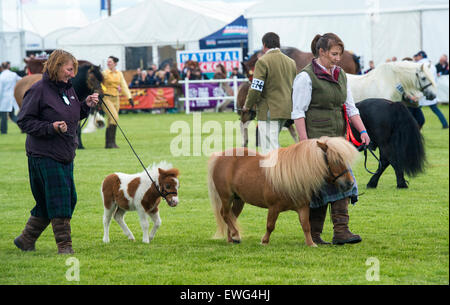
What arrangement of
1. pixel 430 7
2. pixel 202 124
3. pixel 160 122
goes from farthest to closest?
pixel 430 7 → pixel 160 122 → pixel 202 124

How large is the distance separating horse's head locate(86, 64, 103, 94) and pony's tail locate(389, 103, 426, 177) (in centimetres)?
697

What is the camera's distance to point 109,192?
23.9 ft

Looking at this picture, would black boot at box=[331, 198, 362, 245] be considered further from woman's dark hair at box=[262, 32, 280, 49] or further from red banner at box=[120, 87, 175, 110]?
red banner at box=[120, 87, 175, 110]

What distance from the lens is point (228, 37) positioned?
110 feet

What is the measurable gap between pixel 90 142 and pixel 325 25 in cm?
1162

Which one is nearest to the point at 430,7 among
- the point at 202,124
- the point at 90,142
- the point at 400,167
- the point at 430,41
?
the point at 430,41

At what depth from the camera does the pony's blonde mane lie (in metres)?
6.32

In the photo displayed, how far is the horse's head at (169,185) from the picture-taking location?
6973 millimetres

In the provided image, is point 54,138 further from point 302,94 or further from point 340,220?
point 340,220

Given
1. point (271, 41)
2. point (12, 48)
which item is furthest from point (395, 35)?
point (12, 48)

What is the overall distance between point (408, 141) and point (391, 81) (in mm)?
3826

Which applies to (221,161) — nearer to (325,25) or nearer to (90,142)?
(90,142)

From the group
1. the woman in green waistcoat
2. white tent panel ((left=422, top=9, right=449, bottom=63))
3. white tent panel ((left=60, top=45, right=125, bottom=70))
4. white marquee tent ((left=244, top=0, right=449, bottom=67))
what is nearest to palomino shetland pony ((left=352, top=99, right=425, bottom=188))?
the woman in green waistcoat

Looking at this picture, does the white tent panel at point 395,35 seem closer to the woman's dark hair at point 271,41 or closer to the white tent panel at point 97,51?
the white tent panel at point 97,51
